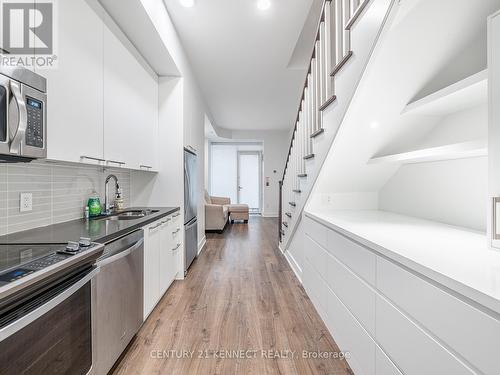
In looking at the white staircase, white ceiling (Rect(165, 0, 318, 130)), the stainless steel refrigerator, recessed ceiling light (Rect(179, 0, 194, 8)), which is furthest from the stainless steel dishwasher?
white ceiling (Rect(165, 0, 318, 130))

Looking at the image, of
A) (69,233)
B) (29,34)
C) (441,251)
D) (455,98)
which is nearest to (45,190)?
(69,233)

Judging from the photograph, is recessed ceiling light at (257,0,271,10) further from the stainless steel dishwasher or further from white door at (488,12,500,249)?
the stainless steel dishwasher

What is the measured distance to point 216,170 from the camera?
9.21 m

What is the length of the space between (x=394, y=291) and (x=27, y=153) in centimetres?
174

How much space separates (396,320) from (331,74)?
1.53 metres

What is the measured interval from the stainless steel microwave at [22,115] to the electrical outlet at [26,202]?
1.28ft

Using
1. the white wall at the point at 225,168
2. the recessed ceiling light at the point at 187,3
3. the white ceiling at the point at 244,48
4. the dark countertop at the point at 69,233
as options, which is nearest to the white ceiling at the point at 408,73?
the white ceiling at the point at 244,48

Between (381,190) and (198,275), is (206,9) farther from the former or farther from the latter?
(198,275)

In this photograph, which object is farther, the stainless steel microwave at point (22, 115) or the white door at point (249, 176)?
the white door at point (249, 176)

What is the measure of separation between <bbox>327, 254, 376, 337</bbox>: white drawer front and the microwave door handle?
1772 mm

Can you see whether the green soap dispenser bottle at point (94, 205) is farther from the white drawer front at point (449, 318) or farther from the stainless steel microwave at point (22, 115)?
the white drawer front at point (449, 318)

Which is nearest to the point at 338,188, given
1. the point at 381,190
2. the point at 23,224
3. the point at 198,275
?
the point at 381,190

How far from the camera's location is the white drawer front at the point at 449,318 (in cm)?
66

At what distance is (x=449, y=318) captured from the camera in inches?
30.9
